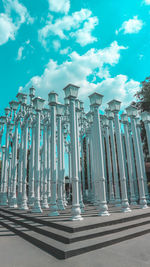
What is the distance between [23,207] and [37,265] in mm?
9330

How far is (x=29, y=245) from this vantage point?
19.7 feet

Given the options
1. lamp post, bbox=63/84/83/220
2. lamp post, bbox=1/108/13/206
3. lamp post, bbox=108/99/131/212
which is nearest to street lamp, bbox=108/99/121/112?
lamp post, bbox=108/99/131/212

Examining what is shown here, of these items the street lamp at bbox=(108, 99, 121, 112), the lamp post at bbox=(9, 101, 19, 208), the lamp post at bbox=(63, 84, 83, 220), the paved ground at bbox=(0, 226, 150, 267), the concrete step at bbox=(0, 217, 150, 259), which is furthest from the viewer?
the lamp post at bbox=(9, 101, 19, 208)

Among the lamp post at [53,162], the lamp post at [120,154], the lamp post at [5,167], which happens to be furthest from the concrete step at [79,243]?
the lamp post at [5,167]

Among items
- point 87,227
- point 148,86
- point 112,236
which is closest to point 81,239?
point 87,227

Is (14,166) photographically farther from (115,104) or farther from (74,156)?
(115,104)

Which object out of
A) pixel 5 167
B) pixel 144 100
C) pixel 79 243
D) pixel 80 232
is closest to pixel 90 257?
pixel 79 243

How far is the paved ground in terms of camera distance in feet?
14.2

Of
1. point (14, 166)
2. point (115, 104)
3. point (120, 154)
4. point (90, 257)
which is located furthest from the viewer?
point (14, 166)

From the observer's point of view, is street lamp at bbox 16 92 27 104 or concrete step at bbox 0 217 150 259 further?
street lamp at bbox 16 92 27 104

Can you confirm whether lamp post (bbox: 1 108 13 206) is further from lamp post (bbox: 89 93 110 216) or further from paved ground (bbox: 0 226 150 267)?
paved ground (bbox: 0 226 150 267)

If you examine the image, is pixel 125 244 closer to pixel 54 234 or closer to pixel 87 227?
pixel 87 227

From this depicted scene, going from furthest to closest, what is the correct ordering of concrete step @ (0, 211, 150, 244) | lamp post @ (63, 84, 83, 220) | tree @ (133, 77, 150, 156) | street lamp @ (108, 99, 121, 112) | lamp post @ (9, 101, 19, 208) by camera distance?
tree @ (133, 77, 150, 156) → lamp post @ (9, 101, 19, 208) → street lamp @ (108, 99, 121, 112) → lamp post @ (63, 84, 83, 220) → concrete step @ (0, 211, 150, 244)

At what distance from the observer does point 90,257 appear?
4.70 m
